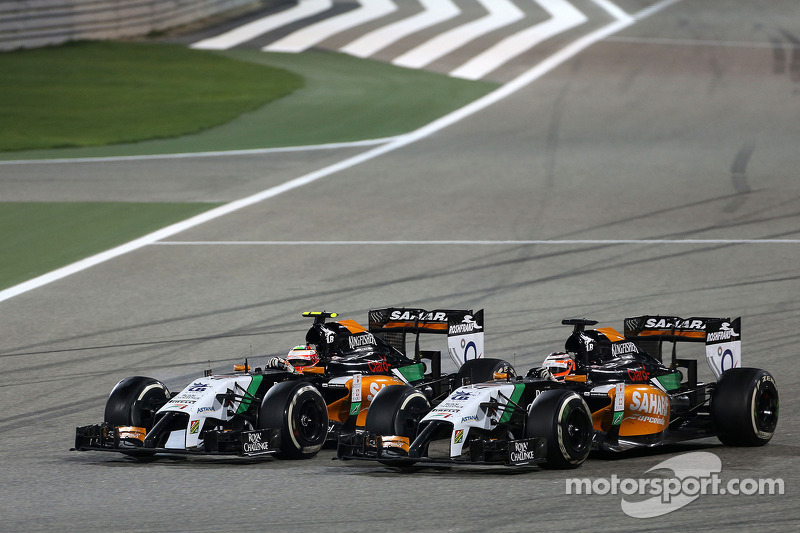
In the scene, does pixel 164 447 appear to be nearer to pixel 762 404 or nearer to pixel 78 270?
pixel 762 404

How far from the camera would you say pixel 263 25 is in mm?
39375

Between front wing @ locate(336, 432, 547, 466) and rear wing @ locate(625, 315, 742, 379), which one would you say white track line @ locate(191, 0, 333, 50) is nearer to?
rear wing @ locate(625, 315, 742, 379)

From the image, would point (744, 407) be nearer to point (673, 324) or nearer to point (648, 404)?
point (648, 404)

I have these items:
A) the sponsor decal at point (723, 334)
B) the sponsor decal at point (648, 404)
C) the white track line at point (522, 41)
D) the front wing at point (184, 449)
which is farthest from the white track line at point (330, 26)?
the sponsor decal at point (648, 404)

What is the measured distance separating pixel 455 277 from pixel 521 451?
27.9 ft

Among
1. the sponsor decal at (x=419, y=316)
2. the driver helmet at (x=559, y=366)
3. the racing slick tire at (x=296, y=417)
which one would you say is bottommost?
the racing slick tire at (x=296, y=417)

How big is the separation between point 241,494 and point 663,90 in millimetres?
24736

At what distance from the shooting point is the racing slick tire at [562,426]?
9297 mm

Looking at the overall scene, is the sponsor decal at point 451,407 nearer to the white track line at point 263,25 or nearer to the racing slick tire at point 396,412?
the racing slick tire at point 396,412

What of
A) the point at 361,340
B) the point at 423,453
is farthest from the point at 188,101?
the point at 423,453

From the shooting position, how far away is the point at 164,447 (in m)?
10.0

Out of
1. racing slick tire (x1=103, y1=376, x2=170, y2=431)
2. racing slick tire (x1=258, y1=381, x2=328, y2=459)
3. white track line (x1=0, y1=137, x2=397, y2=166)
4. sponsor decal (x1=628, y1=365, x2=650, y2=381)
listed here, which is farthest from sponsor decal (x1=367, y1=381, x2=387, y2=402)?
white track line (x1=0, y1=137, x2=397, y2=166)

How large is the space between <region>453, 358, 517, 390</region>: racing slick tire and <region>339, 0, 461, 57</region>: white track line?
25.4 metres

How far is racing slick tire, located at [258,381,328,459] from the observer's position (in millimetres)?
9922
